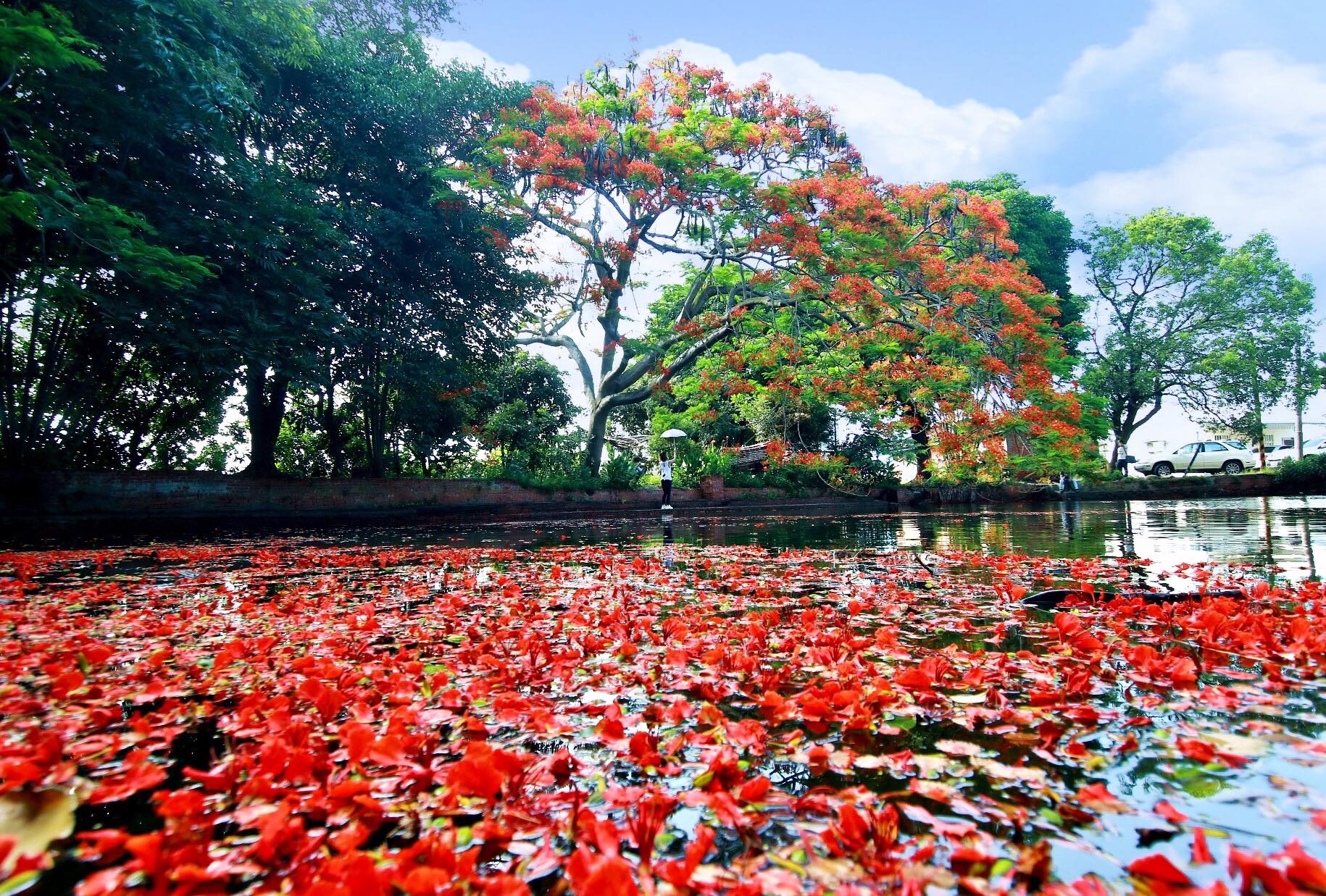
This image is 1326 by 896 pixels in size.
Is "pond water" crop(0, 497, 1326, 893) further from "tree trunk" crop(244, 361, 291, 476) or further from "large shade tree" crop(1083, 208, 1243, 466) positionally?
"large shade tree" crop(1083, 208, 1243, 466)

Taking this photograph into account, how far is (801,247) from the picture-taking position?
1109cm

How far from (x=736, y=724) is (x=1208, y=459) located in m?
29.9

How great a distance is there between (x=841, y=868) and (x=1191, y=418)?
2881 centimetres

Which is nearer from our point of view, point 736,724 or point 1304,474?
point 736,724

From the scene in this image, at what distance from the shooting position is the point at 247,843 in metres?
0.84

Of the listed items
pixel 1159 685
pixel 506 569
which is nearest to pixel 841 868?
pixel 1159 685

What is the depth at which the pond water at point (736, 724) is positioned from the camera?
0.79 meters

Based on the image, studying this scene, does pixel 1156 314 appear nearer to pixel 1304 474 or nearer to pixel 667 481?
pixel 1304 474

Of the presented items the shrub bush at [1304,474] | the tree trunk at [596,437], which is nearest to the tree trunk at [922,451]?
the tree trunk at [596,437]

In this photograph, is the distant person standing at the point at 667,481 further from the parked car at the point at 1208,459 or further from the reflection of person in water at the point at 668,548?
the parked car at the point at 1208,459

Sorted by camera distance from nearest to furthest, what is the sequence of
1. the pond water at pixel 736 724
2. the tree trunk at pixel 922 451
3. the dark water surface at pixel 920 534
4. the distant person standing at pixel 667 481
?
the pond water at pixel 736 724
the dark water surface at pixel 920 534
the distant person standing at pixel 667 481
the tree trunk at pixel 922 451

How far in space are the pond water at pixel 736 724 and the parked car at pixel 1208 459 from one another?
26607mm

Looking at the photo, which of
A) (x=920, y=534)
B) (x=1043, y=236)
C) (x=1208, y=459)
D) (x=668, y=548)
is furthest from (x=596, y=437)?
(x=1208, y=459)

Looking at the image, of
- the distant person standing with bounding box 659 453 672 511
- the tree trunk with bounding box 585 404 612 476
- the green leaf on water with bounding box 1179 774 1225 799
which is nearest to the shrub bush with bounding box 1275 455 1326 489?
the distant person standing with bounding box 659 453 672 511
